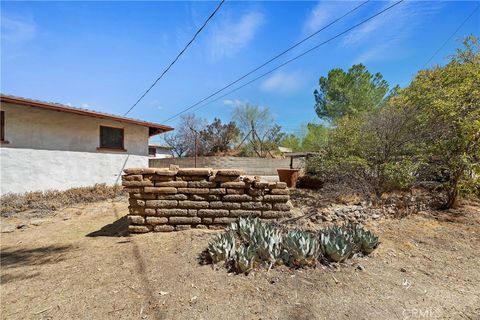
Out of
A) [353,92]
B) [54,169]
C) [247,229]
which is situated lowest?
[247,229]

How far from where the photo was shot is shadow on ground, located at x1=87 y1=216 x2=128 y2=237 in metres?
4.07

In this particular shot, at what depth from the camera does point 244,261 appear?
2.45m

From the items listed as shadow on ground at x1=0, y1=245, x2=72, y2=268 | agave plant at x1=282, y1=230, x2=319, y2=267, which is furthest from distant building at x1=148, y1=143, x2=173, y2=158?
agave plant at x1=282, y1=230, x2=319, y2=267

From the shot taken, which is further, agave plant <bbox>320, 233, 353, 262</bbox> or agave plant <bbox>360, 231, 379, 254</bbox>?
→ agave plant <bbox>360, 231, 379, 254</bbox>

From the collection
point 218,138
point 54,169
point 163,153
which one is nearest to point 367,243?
point 54,169

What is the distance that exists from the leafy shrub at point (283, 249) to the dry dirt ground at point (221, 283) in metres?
0.11

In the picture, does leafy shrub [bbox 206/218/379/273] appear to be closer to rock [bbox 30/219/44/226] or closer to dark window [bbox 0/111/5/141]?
rock [bbox 30/219/44/226]

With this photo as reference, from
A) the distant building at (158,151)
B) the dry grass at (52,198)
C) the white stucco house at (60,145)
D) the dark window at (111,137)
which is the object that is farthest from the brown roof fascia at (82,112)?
the distant building at (158,151)

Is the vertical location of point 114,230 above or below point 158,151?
below

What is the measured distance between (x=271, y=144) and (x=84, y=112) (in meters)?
12.2

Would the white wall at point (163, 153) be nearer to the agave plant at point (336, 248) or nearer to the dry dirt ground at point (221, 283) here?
the dry dirt ground at point (221, 283)

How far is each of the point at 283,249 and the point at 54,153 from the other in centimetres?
832

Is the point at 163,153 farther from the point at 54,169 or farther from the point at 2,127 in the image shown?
the point at 2,127

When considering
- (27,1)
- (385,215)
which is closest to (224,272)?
(385,215)
